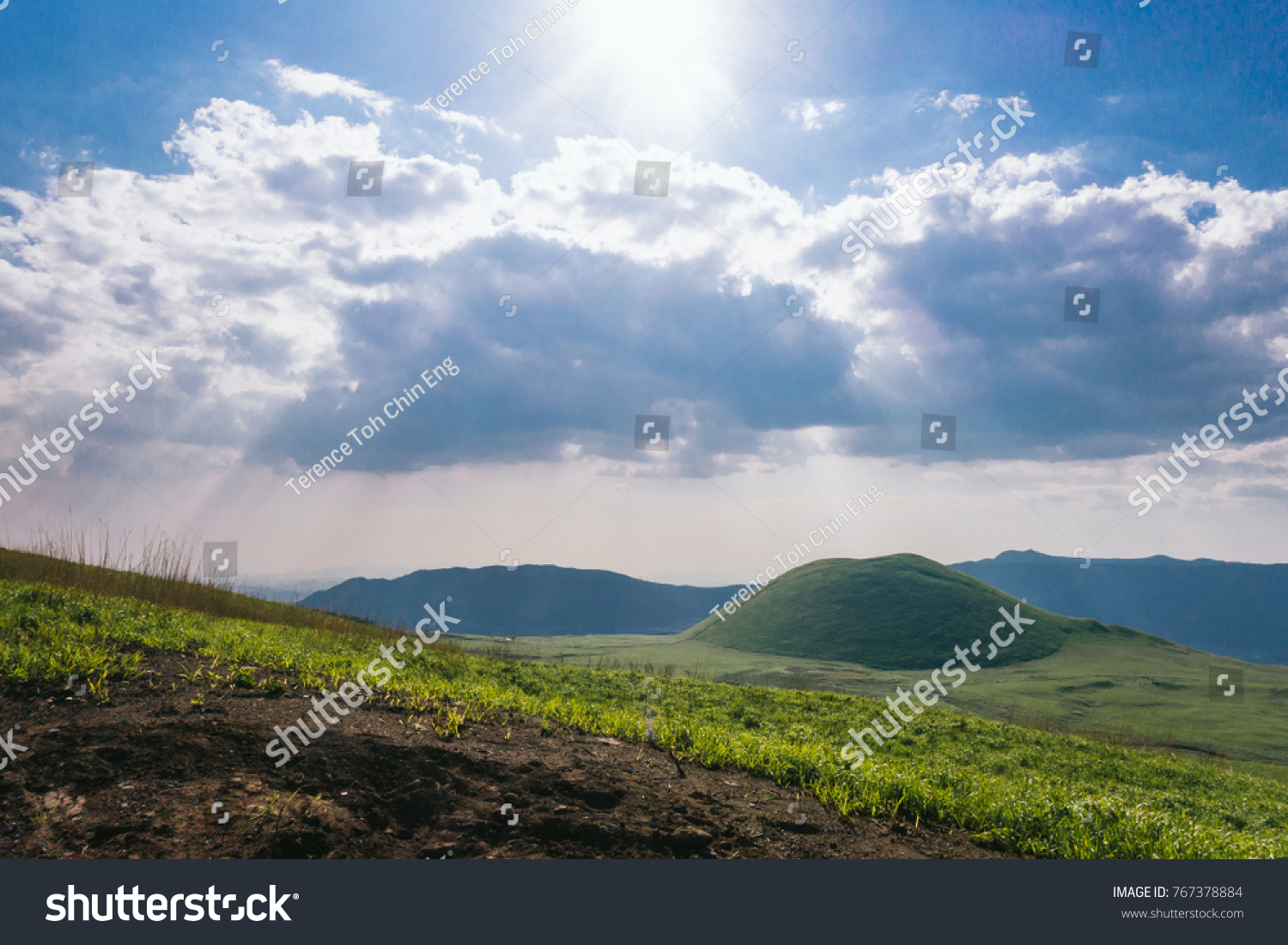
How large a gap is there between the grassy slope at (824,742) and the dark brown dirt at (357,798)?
49 centimetres

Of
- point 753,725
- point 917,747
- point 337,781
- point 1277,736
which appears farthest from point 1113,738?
point 337,781

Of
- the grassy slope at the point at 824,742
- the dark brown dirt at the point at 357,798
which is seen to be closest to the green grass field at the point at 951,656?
the grassy slope at the point at 824,742

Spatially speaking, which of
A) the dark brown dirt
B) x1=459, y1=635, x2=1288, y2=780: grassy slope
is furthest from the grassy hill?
the dark brown dirt

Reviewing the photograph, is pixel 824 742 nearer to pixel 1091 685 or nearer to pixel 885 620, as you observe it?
pixel 1091 685

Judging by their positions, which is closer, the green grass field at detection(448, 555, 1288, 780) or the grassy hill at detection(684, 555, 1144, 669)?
the green grass field at detection(448, 555, 1288, 780)

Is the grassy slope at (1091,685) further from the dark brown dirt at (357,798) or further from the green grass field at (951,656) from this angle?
the dark brown dirt at (357,798)

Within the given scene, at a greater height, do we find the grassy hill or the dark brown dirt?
the dark brown dirt

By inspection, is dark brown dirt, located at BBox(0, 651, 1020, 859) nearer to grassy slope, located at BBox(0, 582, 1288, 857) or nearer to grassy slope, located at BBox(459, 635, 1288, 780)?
grassy slope, located at BBox(0, 582, 1288, 857)

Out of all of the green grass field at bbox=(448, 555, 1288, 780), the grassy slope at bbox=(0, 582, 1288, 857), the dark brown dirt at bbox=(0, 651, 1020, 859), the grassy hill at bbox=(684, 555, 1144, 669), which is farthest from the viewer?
the grassy hill at bbox=(684, 555, 1144, 669)

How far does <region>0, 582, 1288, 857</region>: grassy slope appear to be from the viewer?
20.4ft

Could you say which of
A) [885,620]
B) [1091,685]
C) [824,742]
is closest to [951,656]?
[885,620]

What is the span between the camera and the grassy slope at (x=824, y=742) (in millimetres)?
6223

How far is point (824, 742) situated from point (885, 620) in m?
65.3

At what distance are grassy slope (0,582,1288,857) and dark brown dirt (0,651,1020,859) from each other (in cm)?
49
